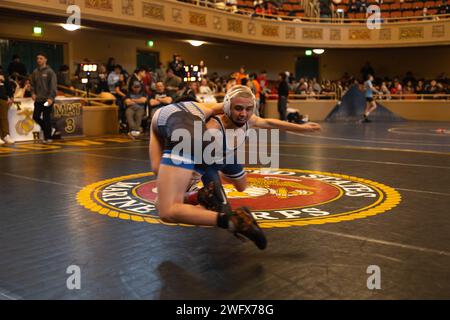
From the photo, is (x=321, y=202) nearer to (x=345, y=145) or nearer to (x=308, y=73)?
(x=345, y=145)

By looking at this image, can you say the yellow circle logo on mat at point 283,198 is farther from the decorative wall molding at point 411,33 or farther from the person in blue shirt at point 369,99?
the decorative wall molding at point 411,33

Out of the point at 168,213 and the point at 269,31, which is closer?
the point at 168,213

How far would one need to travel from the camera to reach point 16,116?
9.70 metres

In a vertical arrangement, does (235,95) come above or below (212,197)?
above

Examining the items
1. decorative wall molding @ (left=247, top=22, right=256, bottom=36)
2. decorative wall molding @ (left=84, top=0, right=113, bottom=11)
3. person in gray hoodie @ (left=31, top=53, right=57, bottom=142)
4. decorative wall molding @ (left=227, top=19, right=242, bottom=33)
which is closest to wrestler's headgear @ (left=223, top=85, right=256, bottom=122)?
person in gray hoodie @ (left=31, top=53, right=57, bottom=142)

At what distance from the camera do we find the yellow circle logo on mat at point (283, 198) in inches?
148

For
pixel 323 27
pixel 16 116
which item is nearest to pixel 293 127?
pixel 16 116

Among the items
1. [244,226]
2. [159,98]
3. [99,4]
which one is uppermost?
[99,4]

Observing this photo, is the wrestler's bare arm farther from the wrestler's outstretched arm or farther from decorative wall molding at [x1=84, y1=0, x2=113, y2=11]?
decorative wall molding at [x1=84, y1=0, x2=113, y2=11]

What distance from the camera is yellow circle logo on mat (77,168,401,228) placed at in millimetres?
3766

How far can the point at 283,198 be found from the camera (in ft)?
14.3

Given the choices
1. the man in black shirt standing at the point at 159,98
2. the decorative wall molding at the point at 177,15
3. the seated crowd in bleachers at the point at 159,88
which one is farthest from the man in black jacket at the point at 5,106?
the decorative wall molding at the point at 177,15

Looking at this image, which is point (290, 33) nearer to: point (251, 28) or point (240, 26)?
point (251, 28)

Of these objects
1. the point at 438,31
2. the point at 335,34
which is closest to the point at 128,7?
the point at 335,34
